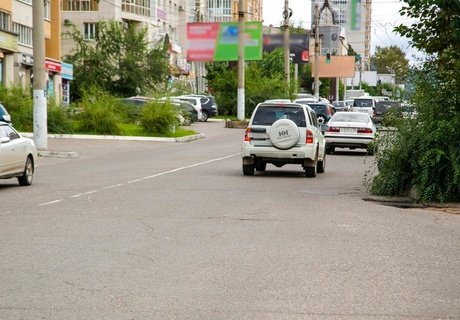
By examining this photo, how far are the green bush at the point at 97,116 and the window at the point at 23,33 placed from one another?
20.0 m

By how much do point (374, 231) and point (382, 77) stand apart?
185392 millimetres

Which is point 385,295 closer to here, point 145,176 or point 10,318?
point 10,318

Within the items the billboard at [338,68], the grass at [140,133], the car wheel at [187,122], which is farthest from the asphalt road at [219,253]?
the billboard at [338,68]

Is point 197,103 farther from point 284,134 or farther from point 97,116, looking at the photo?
point 284,134

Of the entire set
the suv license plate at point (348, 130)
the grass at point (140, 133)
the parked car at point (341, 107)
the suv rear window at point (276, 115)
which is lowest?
the grass at point (140, 133)

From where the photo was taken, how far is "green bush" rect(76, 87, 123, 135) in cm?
4492

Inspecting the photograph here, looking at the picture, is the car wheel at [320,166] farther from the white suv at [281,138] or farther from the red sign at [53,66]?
the red sign at [53,66]

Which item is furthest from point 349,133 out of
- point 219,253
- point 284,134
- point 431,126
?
point 219,253

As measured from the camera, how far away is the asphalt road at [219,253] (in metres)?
8.15

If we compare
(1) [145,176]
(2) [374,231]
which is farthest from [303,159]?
(2) [374,231]

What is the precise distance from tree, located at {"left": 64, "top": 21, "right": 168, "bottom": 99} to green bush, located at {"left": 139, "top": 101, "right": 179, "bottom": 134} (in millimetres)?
27857

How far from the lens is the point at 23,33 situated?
6550 cm

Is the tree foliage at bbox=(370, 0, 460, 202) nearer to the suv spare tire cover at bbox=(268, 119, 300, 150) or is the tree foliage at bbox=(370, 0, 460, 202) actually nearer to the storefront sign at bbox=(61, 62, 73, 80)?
the suv spare tire cover at bbox=(268, 119, 300, 150)

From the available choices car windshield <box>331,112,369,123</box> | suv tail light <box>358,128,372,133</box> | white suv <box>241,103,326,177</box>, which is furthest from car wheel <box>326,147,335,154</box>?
white suv <box>241,103,326,177</box>
